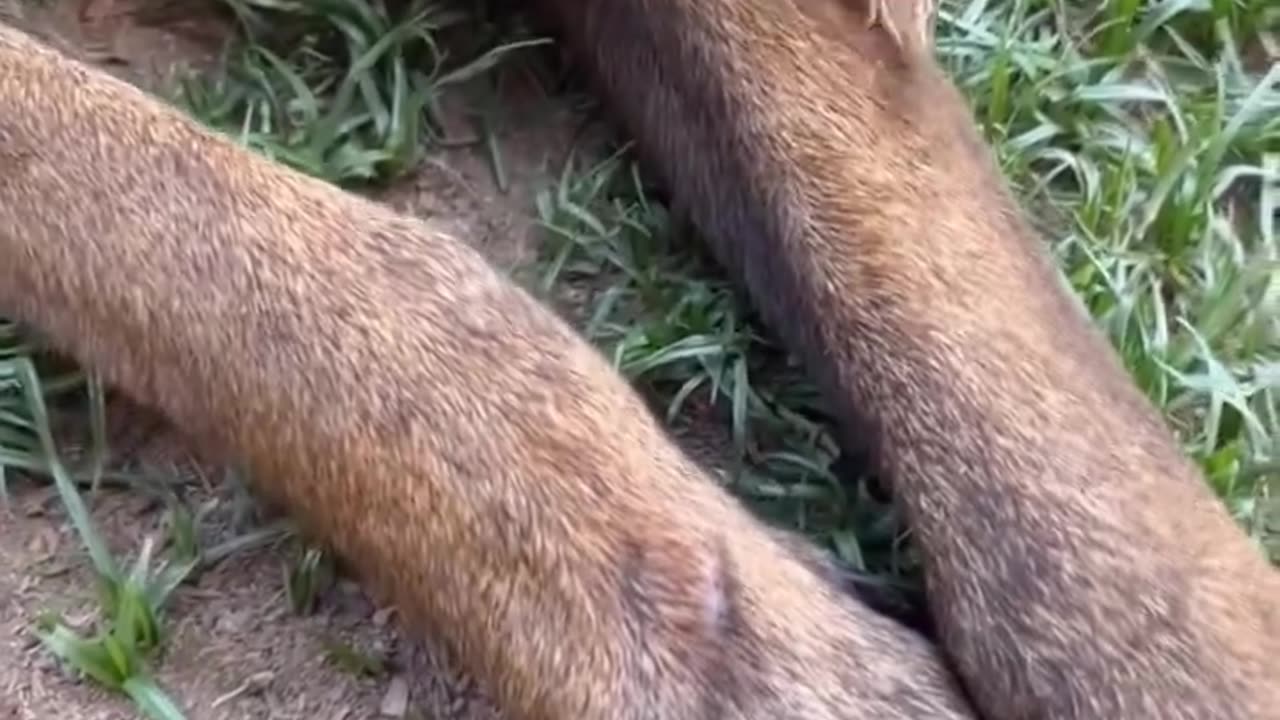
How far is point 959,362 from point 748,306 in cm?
25

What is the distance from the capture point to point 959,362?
1304 millimetres

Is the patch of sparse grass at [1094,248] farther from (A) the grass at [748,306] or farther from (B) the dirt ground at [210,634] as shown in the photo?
(B) the dirt ground at [210,634]

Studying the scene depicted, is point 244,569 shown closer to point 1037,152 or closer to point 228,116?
point 228,116

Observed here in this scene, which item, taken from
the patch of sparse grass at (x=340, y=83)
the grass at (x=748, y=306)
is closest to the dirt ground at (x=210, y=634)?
the grass at (x=748, y=306)

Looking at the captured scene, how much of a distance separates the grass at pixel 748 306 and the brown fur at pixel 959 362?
0.07 m

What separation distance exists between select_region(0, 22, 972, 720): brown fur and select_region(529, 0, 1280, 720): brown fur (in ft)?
0.25

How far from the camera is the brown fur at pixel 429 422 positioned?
120 cm

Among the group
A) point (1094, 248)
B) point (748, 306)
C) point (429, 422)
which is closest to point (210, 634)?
point (429, 422)

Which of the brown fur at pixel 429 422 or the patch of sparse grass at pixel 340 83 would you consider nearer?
the brown fur at pixel 429 422

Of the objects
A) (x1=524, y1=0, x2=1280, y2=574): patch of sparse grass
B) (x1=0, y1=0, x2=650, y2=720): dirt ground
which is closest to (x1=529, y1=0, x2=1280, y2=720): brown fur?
(x1=524, y1=0, x2=1280, y2=574): patch of sparse grass

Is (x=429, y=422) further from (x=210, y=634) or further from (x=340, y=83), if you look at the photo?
(x=340, y=83)

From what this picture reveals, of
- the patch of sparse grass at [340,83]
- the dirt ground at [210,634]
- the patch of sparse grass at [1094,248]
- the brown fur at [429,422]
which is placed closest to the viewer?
the brown fur at [429,422]

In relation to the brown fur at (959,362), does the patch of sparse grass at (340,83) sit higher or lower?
lower

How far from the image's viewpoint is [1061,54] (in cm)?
171
